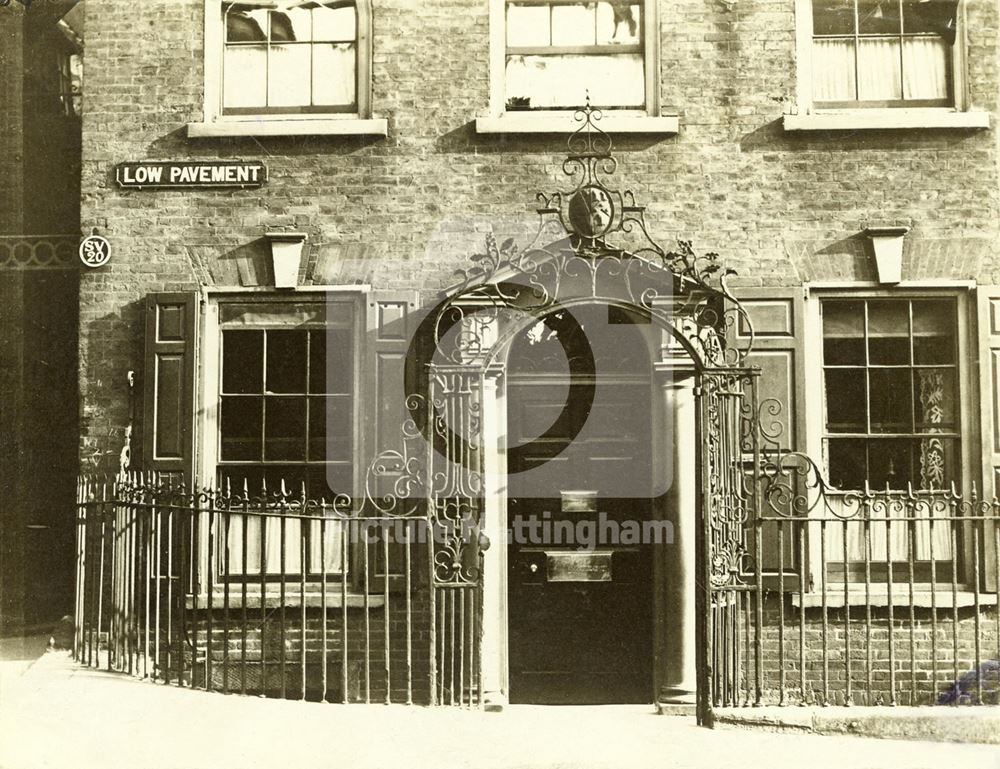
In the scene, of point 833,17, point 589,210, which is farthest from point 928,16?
point 589,210

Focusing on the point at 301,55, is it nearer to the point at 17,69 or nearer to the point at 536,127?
the point at 536,127

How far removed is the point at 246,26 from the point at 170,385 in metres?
2.84

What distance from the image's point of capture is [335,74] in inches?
334

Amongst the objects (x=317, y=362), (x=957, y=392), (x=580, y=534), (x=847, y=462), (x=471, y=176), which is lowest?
(x=580, y=534)

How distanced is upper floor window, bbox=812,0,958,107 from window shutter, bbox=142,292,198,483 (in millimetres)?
5045

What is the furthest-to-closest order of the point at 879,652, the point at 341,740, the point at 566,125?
the point at 566,125 < the point at 879,652 < the point at 341,740

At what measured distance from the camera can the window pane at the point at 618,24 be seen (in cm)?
843

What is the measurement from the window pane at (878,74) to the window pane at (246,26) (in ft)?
15.0

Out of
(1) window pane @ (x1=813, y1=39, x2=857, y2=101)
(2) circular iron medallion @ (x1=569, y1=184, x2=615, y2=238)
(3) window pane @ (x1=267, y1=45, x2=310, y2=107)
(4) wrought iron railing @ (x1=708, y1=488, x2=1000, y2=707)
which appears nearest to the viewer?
(2) circular iron medallion @ (x1=569, y1=184, x2=615, y2=238)

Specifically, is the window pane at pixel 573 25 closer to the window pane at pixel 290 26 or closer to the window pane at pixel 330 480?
the window pane at pixel 290 26

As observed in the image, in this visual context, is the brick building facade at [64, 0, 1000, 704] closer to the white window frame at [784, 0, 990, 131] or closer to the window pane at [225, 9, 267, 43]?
the white window frame at [784, 0, 990, 131]

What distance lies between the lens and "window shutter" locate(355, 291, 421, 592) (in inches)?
322

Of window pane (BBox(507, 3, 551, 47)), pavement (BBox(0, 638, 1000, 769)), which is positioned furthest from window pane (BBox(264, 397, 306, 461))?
window pane (BBox(507, 3, 551, 47))

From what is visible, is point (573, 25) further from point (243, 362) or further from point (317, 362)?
point (243, 362)
